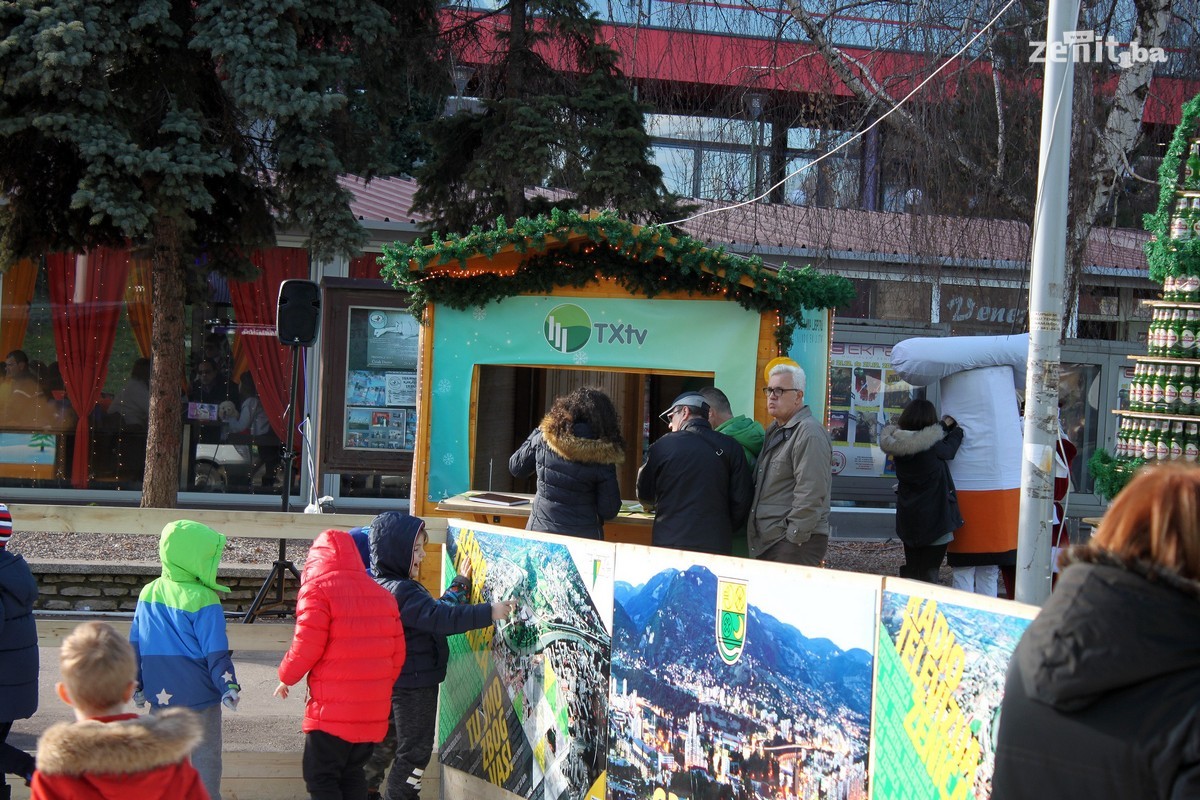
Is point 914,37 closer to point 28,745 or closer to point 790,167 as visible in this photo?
point 790,167

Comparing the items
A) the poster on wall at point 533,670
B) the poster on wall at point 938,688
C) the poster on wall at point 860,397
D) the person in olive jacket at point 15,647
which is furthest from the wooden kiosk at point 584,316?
the poster on wall at point 938,688

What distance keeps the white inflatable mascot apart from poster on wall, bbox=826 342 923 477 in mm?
4134

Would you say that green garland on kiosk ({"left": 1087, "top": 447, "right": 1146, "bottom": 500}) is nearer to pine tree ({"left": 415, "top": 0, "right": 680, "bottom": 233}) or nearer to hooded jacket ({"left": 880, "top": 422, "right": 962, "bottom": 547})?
hooded jacket ({"left": 880, "top": 422, "right": 962, "bottom": 547})

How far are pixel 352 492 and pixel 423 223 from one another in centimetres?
392

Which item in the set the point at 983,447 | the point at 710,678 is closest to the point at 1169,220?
the point at 983,447

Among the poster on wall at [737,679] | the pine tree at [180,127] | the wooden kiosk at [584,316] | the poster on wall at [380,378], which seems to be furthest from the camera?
the poster on wall at [380,378]

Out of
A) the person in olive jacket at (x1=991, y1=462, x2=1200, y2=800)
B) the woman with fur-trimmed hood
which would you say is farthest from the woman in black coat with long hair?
the person in olive jacket at (x1=991, y1=462, x2=1200, y2=800)

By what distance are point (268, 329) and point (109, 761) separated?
42.8 ft

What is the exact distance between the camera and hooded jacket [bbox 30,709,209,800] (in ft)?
9.57

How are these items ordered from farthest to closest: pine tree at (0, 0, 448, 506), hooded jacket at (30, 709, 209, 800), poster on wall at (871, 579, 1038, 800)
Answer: pine tree at (0, 0, 448, 506)
poster on wall at (871, 579, 1038, 800)
hooded jacket at (30, 709, 209, 800)

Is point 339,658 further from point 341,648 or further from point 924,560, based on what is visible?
point 924,560

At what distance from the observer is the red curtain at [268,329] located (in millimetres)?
15406

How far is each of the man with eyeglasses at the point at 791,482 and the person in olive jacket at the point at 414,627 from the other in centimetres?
205

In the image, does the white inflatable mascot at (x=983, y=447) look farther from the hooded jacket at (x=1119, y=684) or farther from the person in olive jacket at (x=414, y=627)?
the hooded jacket at (x=1119, y=684)
